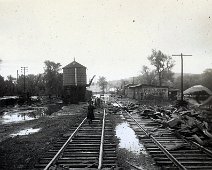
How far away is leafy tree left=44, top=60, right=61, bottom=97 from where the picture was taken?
260 ft

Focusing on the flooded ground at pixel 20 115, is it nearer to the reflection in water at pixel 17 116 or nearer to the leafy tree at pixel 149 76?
the reflection in water at pixel 17 116

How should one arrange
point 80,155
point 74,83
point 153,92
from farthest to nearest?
point 153,92
point 74,83
point 80,155

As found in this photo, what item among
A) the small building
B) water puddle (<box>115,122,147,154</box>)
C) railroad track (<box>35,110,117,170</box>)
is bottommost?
water puddle (<box>115,122,147,154</box>)

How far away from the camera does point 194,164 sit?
7695 mm

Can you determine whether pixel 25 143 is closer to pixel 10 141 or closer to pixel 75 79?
pixel 10 141

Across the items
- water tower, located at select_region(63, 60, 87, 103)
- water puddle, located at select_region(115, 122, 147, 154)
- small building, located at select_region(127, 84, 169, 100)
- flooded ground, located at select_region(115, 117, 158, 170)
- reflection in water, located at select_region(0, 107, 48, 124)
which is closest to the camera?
flooded ground, located at select_region(115, 117, 158, 170)

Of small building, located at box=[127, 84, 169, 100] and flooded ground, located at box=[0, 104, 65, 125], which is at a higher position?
small building, located at box=[127, 84, 169, 100]

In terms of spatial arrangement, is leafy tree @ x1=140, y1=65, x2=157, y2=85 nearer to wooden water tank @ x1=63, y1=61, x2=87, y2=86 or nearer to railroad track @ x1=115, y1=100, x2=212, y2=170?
wooden water tank @ x1=63, y1=61, x2=87, y2=86

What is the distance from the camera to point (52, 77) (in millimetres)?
82188

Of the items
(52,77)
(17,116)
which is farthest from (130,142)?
(52,77)

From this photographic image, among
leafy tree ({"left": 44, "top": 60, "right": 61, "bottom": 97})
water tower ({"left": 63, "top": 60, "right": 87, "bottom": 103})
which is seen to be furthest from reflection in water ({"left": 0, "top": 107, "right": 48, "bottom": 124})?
leafy tree ({"left": 44, "top": 60, "right": 61, "bottom": 97})

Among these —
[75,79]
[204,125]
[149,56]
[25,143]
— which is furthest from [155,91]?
[25,143]

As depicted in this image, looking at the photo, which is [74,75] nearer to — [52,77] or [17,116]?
[17,116]

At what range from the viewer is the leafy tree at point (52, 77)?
79306 mm
